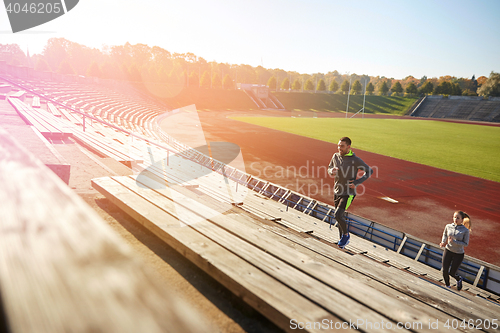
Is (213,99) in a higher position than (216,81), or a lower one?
lower

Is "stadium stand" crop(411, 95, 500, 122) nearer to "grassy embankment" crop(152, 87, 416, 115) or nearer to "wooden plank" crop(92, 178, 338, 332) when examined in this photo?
"grassy embankment" crop(152, 87, 416, 115)

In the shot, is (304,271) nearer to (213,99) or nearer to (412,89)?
(213,99)

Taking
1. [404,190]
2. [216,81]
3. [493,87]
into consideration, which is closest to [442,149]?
[404,190]

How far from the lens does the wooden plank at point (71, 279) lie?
87 cm

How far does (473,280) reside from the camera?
24.3 ft

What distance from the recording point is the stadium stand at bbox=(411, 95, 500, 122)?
250 feet

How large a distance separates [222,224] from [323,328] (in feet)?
5.82

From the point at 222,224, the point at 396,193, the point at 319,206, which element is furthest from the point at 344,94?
the point at 222,224

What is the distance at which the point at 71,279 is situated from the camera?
3.26ft

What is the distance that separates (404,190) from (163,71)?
257 ft

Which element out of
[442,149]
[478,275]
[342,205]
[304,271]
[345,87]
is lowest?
[478,275]

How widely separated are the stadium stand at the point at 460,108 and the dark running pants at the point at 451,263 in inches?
3418

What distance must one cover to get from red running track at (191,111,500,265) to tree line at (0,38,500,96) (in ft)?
186

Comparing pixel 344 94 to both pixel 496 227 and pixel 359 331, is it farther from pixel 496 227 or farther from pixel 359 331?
pixel 359 331
